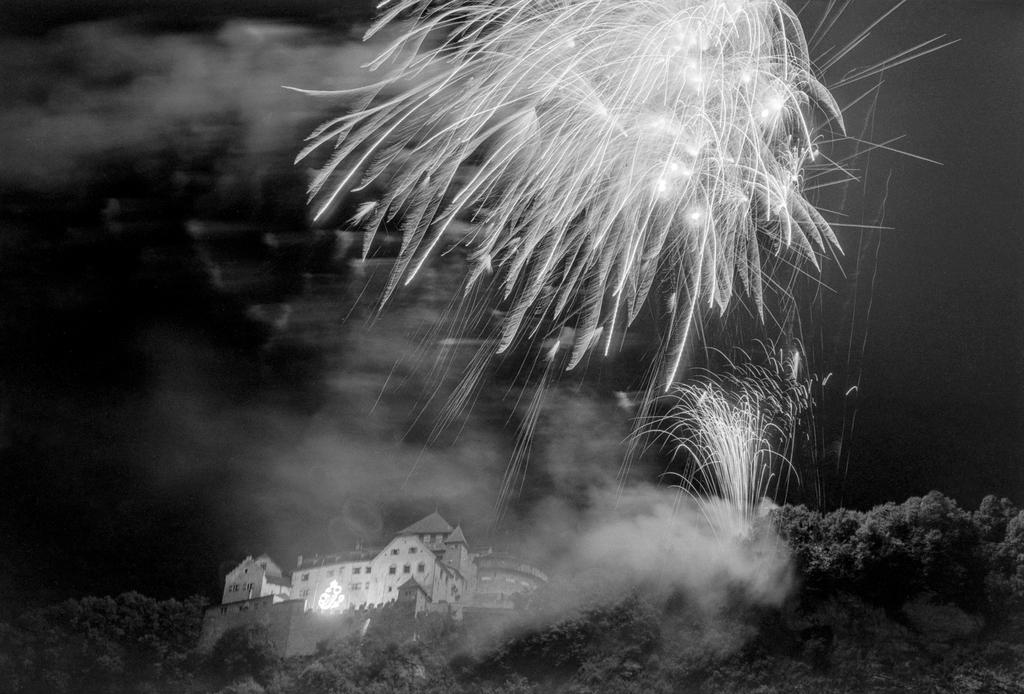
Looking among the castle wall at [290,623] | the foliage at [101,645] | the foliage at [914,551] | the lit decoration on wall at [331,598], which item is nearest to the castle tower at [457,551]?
the castle wall at [290,623]

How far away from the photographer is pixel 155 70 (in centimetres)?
566

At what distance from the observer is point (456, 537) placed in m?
5.40

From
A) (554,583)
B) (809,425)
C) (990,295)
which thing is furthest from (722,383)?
(990,295)

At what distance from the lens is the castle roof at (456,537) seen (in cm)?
538

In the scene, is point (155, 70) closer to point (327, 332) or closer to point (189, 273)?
point (189, 273)

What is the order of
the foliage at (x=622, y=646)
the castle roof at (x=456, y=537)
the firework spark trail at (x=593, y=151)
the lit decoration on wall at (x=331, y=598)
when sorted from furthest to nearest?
the castle roof at (x=456, y=537)
the lit decoration on wall at (x=331, y=598)
the foliage at (x=622, y=646)
the firework spark trail at (x=593, y=151)

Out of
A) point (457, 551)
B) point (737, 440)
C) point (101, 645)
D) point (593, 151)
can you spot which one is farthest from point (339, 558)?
point (593, 151)

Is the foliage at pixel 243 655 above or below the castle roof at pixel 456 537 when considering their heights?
below

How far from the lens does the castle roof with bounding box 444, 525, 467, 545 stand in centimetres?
538

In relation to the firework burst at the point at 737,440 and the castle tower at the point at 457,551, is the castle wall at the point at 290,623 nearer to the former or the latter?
the castle tower at the point at 457,551

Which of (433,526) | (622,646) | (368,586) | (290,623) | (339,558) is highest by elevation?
(433,526)

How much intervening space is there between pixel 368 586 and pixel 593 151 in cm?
350

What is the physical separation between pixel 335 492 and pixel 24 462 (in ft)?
7.82

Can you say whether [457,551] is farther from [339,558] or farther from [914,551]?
[914,551]
